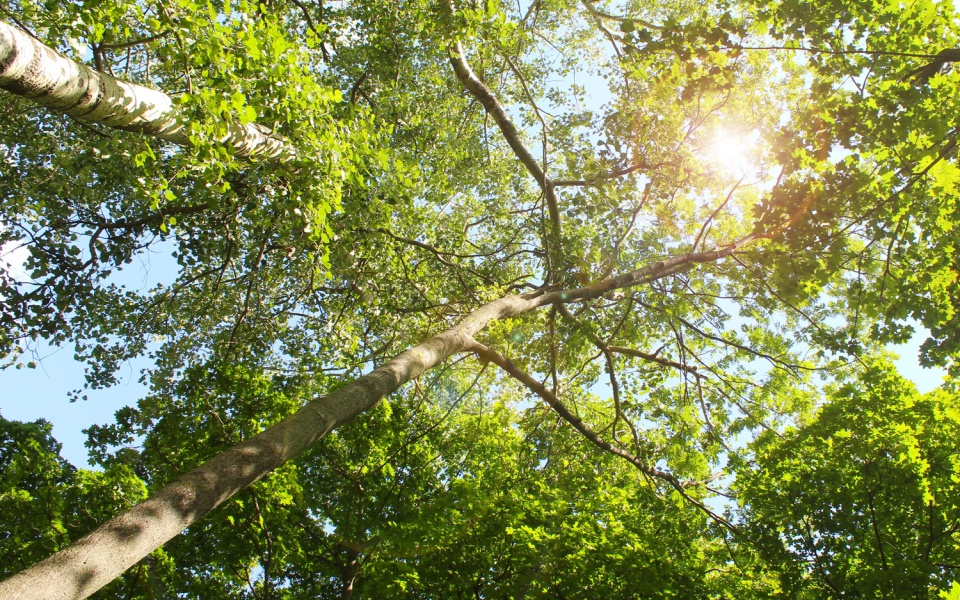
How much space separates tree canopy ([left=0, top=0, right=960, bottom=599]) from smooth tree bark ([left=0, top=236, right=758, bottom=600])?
0.06m

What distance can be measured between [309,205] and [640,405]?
7.48 m

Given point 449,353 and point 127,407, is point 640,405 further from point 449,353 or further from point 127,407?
point 127,407

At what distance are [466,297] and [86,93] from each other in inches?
254

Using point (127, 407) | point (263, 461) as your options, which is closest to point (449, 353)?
point (263, 461)

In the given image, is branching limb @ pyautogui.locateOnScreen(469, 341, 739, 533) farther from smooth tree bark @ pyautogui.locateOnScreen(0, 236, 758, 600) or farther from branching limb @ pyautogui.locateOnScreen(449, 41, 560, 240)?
branching limb @ pyautogui.locateOnScreen(449, 41, 560, 240)

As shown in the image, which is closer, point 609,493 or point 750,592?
point 750,592

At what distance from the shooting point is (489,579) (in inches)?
279

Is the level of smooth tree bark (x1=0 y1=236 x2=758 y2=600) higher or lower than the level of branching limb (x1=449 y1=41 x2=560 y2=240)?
lower

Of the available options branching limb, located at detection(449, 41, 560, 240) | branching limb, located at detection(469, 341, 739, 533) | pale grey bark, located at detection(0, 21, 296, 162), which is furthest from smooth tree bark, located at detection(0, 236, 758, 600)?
Answer: branching limb, located at detection(449, 41, 560, 240)

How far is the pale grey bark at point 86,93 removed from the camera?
270cm

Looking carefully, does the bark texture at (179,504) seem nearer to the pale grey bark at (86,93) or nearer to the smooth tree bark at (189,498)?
the smooth tree bark at (189,498)

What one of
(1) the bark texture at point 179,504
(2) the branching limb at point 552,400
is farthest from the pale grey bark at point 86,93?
(2) the branching limb at point 552,400

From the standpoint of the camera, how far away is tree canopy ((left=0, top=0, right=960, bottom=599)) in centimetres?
502

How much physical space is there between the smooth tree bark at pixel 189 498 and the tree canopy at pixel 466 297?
2.2 inches
